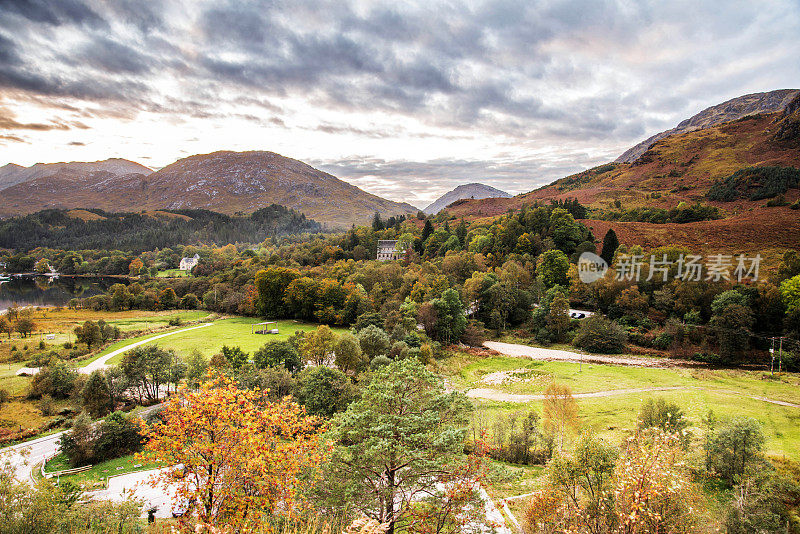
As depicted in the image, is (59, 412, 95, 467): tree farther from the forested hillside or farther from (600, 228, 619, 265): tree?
the forested hillside

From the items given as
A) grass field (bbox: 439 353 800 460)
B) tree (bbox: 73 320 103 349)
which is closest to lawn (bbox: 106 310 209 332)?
tree (bbox: 73 320 103 349)

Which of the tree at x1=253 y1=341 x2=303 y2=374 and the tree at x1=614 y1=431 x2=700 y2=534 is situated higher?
the tree at x1=614 y1=431 x2=700 y2=534

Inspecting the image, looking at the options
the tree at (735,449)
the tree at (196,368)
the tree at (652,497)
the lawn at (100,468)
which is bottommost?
the lawn at (100,468)

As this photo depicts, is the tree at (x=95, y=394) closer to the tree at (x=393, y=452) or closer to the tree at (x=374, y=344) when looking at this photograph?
the tree at (x=374, y=344)

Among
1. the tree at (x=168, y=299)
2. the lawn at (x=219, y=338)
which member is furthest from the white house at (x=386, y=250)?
the tree at (x=168, y=299)

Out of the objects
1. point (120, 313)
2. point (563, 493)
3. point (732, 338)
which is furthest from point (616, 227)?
point (120, 313)
